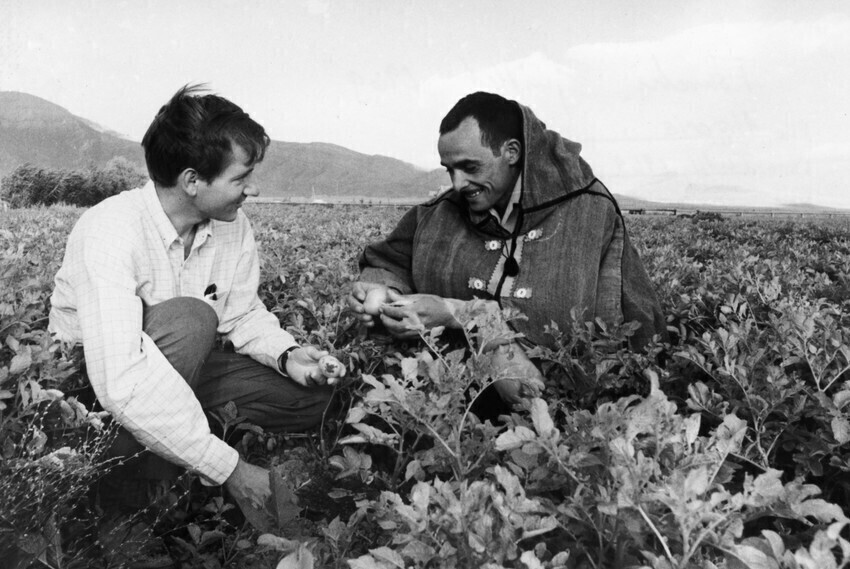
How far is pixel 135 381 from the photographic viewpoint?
6.09 ft

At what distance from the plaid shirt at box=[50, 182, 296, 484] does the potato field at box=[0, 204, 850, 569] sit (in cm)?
10

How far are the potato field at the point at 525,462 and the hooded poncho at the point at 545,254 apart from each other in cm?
24

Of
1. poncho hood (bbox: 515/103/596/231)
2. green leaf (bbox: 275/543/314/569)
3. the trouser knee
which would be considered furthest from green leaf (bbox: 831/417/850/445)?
the trouser knee

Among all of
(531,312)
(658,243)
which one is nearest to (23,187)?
(658,243)

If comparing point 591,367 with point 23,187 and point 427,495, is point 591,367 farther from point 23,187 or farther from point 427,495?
point 23,187

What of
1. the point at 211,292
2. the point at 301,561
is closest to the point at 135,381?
the point at 211,292

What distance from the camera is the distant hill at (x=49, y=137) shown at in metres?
48.8

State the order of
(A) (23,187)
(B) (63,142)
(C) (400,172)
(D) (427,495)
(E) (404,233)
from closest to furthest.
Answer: (D) (427,495) → (E) (404,233) → (A) (23,187) → (B) (63,142) → (C) (400,172)

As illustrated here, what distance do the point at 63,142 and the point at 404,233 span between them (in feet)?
301

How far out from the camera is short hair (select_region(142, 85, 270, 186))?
7.50 feet

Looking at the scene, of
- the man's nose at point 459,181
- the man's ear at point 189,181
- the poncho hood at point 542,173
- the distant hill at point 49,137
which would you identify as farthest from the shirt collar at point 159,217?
the distant hill at point 49,137

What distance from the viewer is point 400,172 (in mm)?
97938

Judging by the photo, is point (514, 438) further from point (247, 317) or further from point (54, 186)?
point (54, 186)

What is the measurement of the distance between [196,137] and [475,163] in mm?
1053
